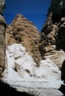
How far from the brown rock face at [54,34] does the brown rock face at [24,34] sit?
210 inches

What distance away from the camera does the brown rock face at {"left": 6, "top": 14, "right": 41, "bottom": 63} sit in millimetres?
53062

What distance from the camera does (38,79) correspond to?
37.5 m

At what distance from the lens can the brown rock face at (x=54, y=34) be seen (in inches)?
1640

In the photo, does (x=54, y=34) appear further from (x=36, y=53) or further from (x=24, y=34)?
(x=24, y=34)

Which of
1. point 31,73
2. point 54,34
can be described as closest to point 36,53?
point 54,34

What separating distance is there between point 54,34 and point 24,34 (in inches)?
463

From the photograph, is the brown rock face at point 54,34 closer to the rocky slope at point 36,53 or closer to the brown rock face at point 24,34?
the rocky slope at point 36,53

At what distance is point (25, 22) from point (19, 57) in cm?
1331

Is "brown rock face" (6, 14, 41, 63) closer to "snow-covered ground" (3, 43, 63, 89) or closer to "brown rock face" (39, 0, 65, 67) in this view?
"brown rock face" (39, 0, 65, 67)

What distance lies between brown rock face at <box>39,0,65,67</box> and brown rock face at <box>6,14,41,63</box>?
17.5ft

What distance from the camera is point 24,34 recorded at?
54938 millimetres

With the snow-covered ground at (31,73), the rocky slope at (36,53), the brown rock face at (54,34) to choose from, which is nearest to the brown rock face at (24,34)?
the rocky slope at (36,53)

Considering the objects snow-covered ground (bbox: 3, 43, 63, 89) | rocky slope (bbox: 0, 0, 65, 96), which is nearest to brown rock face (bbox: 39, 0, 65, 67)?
rocky slope (bbox: 0, 0, 65, 96)

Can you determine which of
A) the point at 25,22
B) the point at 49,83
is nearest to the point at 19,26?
the point at 25,22
